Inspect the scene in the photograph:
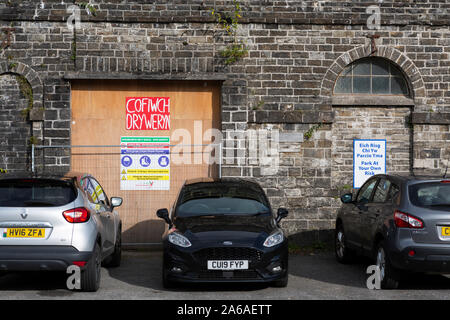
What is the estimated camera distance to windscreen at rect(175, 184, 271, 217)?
939 cm

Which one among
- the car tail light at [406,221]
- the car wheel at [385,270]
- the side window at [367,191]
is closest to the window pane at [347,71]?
the side window at [367,191]

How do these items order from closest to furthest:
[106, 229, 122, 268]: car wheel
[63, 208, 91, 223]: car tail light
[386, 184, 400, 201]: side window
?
[63, 208, 91, 223]: car tail light, [386, 184, 400, 201]: side window, [106, 229, 122, 268]: car wheel

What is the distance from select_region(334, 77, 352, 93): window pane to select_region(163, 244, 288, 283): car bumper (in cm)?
622

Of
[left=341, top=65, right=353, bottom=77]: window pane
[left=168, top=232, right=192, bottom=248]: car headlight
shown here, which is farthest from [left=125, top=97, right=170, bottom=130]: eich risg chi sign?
[left=168, top=232, right=192, bottom=248]: car headlight

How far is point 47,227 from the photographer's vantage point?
771 cm

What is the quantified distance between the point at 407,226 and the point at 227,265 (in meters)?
2.44

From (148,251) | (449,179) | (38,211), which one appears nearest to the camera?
(38,211)

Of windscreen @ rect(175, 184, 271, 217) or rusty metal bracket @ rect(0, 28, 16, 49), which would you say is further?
rusty metal bracket @ rect(0, 28, 16, 49)

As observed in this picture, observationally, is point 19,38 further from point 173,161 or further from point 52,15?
point 173,161

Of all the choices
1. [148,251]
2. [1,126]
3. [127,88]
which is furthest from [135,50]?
[148,251]

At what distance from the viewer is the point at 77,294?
818cm

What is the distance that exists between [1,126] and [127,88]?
275cm

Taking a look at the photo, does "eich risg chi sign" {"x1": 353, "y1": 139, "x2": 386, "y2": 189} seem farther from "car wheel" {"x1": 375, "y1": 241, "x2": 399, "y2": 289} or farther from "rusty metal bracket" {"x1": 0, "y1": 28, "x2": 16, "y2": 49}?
"rusty metal bracket" {"x1": 0, "y1": 28, "x2": 16, "y2": 49}

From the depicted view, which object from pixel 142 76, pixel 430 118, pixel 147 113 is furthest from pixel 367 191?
pixel 142 76
